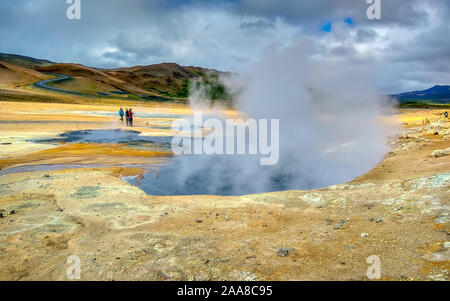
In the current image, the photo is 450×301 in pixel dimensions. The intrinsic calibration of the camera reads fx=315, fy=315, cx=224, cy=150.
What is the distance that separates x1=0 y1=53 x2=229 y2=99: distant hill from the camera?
3511 inches

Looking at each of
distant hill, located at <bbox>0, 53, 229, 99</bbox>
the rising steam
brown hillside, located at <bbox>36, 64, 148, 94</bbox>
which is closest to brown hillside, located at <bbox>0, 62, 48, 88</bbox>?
distant hill, located at <bbox>0, 53, 229, 99</bbox>

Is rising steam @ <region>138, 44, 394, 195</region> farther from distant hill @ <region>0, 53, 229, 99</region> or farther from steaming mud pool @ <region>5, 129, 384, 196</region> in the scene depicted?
distant hill @ <region>0, 53, 229, 99</region>

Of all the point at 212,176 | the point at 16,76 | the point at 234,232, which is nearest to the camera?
the point at 234,232

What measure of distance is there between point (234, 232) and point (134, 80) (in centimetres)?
12857

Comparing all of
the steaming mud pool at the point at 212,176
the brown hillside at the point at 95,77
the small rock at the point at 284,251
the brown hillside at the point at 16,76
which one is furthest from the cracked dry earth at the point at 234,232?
the brown hillside at the point at 95,77

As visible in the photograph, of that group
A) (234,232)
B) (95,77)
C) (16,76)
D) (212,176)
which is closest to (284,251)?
(234,232)

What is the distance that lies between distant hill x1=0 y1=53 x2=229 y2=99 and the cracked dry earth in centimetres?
6776


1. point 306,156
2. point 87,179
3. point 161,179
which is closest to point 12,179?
point 87,179

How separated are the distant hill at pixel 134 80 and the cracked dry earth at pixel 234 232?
222 feet

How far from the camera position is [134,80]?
126 m

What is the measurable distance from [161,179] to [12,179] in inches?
200

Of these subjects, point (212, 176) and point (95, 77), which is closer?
point (212, 176)

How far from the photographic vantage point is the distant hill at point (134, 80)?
3511 inches

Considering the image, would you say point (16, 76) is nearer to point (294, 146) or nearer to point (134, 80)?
point (134, 80)
